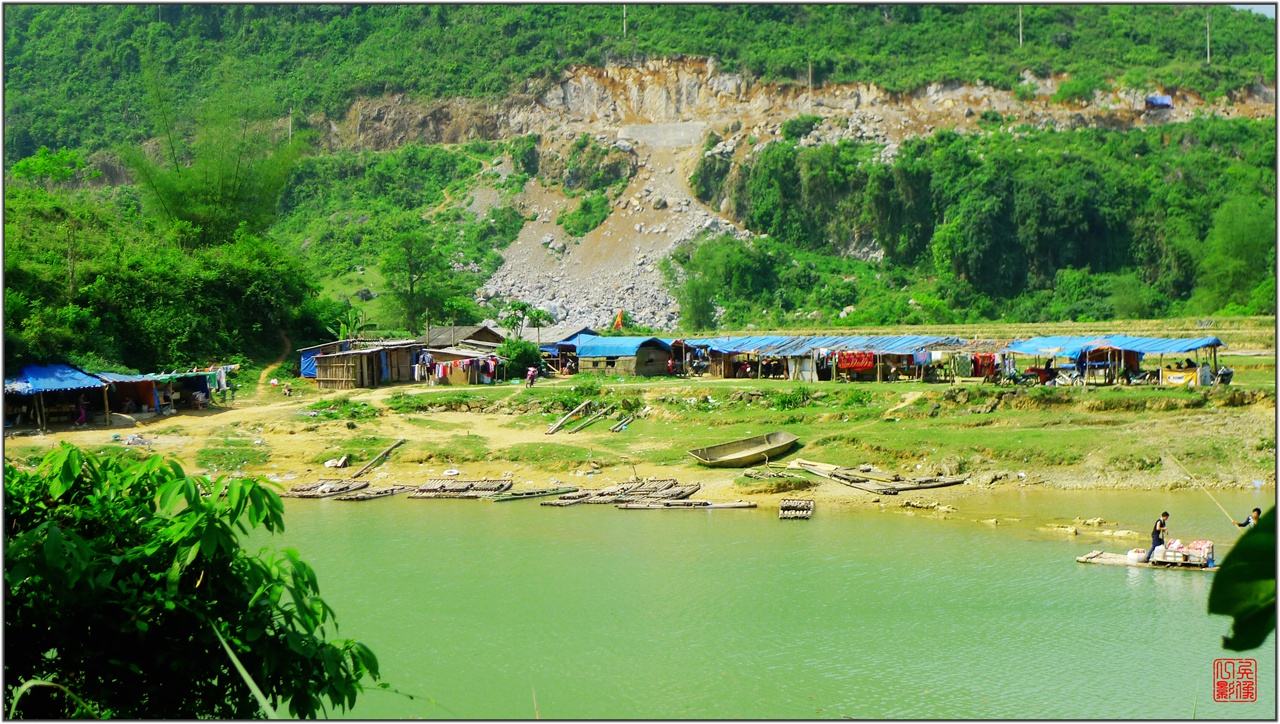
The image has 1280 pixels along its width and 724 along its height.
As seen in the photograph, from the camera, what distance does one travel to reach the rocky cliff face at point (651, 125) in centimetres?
6781

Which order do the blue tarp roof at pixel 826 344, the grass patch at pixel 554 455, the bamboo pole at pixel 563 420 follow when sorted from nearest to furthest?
the grass patch at pixel 554 455, the bamboo pole at pixel 563 420, the blue tarp roof at pixel 826 344

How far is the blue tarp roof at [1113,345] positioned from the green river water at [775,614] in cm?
761

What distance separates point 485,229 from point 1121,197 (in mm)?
39007

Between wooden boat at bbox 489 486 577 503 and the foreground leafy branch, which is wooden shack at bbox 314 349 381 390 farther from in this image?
the foreground leafy branch

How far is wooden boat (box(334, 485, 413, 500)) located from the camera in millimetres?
20109

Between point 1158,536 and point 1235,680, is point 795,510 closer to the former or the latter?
point 1158,536

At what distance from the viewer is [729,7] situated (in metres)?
92.7

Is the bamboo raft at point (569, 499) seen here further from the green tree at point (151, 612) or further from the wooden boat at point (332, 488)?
the green tree at point (151, 612)

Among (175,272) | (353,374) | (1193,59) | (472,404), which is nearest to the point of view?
(472,404)

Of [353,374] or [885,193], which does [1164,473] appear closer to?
[353,374]

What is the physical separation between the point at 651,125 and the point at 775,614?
238 ft

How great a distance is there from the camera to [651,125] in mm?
82750

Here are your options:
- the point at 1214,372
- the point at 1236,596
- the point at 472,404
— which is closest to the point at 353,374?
the point at 472,404

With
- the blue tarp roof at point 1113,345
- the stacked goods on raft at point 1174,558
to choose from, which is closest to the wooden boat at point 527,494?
the stacked goods on raft at point 1174,558
